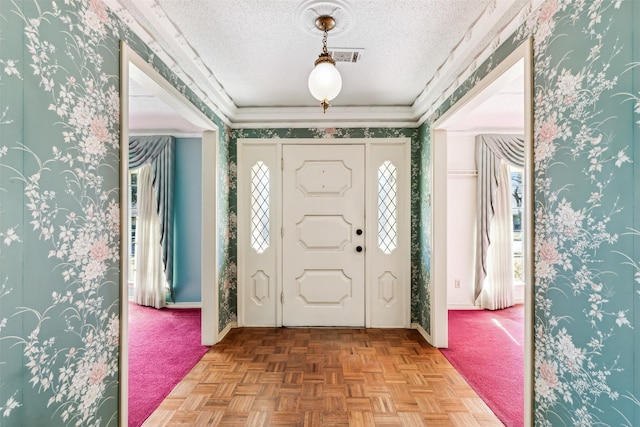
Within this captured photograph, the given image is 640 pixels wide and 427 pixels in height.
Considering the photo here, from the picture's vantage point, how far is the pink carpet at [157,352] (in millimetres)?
2319

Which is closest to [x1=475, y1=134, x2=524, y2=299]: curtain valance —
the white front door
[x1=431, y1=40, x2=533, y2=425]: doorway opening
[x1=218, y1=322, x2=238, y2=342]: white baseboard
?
[x1=431, y1=40, x2=533, y2=425]: doorway opening

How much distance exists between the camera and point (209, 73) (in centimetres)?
273

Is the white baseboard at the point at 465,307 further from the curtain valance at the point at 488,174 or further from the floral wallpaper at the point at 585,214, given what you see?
the floral wallpaper at the point at 585,214

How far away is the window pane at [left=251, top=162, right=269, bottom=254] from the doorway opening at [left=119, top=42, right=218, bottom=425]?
613 mm

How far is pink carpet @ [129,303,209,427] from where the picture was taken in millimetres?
2319

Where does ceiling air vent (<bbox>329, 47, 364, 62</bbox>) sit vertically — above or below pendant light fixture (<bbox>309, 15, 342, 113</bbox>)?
above

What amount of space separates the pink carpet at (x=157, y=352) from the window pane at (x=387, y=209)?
2.20 meters

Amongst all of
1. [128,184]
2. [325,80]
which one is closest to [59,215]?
[128,184]

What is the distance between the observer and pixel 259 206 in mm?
3822

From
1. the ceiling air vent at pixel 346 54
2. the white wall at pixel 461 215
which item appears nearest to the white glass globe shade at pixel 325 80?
the ceiling air vent at pixel 346 54

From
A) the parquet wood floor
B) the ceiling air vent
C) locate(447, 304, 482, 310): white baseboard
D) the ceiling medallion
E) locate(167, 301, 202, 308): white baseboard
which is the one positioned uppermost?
the ceiling medallion

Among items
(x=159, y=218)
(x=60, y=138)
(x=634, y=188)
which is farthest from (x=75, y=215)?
(x=159, y=218)

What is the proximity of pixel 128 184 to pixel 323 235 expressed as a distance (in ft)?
7.51

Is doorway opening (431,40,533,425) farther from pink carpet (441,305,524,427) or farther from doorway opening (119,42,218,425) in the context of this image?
doorway opening (119,42,218,425)
